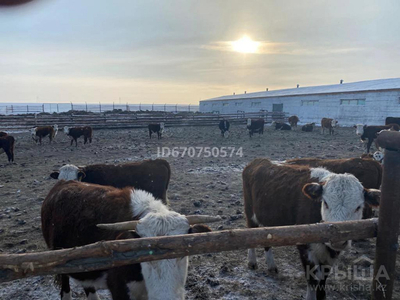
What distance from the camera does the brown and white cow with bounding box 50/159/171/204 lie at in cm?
648

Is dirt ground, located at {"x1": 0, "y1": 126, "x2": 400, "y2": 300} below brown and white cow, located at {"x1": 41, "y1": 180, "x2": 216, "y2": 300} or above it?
below

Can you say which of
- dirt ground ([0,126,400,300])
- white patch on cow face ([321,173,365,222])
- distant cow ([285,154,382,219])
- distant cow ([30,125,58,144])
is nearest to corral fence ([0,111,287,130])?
distant cow ([30,125,58,144])

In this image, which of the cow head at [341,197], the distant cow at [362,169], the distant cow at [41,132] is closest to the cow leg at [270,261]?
the cow head at [341,197]

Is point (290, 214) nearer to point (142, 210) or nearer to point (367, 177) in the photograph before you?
point (142, 210)

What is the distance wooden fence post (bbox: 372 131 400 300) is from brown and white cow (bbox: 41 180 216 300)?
1.38 meters

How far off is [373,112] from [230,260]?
28.3 metres

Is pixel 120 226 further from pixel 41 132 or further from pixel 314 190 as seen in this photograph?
pixel 41 132

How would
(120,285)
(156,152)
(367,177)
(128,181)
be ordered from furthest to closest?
1. (156,152)
2. (128,181)
3. (367,177)
4. (120,285)

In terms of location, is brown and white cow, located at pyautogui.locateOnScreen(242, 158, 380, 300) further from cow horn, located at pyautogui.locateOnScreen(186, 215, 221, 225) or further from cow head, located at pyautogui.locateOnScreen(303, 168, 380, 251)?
cow horn, located at pyautogui.locateOnScreen(186, 215, 221, 225)

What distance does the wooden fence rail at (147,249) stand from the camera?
1750 mm

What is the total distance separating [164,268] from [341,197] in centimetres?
232

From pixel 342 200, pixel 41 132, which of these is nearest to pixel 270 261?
pixel 342 200

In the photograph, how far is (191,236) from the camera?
1.92 m

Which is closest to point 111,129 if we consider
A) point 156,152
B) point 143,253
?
point 156,152
